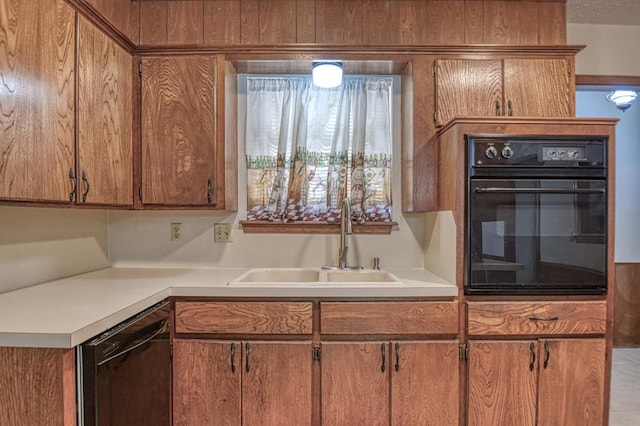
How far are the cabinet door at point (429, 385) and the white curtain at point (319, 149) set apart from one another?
0.86 meters

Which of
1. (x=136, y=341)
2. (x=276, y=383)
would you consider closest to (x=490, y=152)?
(x=276, y=383)

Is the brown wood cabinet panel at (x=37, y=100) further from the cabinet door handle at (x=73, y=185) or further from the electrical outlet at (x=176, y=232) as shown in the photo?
the electrical outlet at (x=176, y=232)

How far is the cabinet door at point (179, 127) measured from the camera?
1947 millimetres

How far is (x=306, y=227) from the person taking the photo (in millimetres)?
2268

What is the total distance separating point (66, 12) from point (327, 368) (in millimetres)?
1891

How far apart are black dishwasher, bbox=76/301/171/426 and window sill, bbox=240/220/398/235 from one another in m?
0.77

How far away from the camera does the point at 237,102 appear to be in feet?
7.48

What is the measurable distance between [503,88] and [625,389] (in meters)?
2.30

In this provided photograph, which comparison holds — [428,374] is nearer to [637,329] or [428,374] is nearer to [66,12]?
[66,12]

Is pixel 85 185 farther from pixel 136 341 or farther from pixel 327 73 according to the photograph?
pixel 327 73

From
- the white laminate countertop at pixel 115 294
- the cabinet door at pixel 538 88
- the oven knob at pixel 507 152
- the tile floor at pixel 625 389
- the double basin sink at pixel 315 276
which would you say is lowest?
the tile floor at pixel 625 389

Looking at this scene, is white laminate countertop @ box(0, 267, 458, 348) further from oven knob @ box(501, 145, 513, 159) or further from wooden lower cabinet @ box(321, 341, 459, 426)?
oven knob @ box(501, 145, 513, 159)

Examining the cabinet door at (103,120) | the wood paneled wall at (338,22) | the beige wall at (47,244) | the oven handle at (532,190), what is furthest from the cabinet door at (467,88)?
the beige wall at (47,244)

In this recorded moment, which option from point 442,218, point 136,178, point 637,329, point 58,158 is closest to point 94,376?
point 58,158
